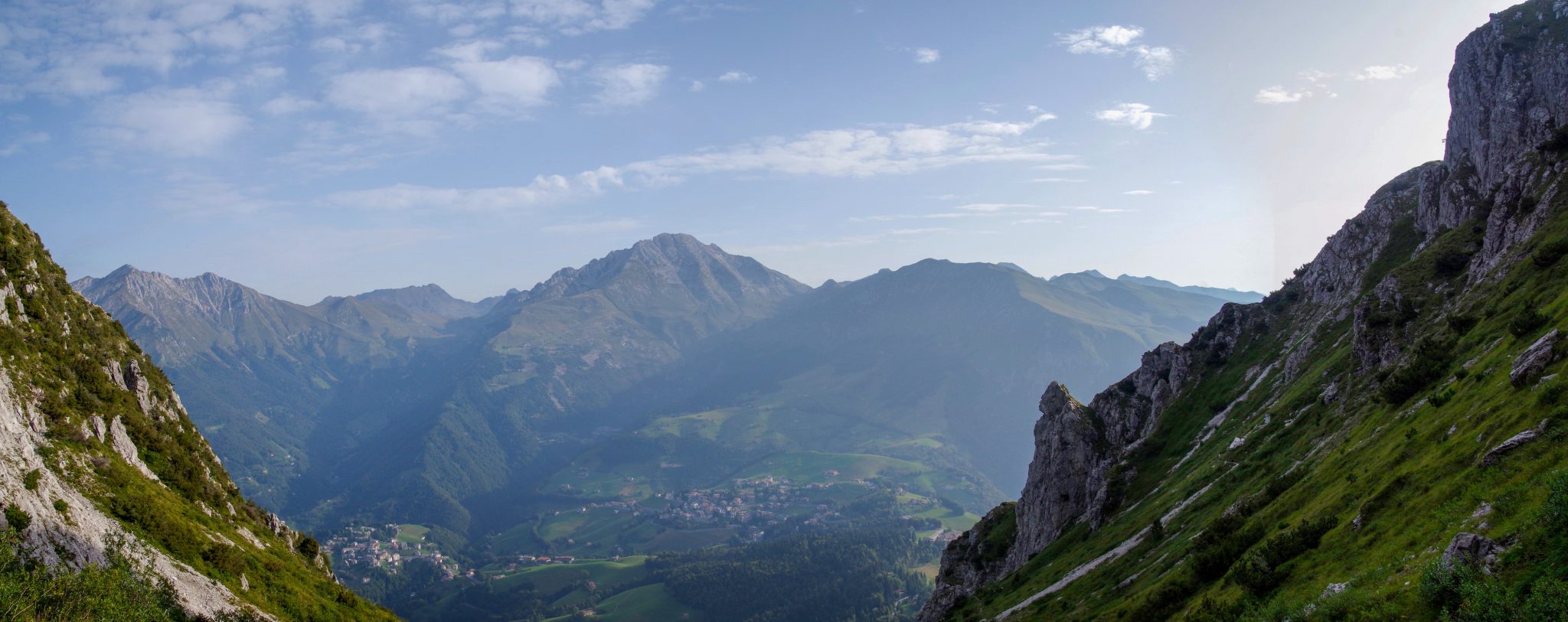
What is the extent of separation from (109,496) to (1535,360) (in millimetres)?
91941

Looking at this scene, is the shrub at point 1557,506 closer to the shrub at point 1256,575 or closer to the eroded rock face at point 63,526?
the shrub at point 1256,575

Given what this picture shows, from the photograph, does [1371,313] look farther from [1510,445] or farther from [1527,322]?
[1510,445]

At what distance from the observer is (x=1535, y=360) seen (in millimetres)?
33188

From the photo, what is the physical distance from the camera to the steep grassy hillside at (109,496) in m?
47.1

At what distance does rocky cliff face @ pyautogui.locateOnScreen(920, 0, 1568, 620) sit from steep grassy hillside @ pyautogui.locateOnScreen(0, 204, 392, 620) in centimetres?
7629

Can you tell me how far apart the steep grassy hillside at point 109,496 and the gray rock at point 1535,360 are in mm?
76859

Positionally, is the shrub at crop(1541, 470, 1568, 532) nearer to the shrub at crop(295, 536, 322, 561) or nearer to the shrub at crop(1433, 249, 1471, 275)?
the shrub at crop(1433, 249, 1471, 275)

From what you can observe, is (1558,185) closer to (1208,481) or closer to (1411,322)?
(1411,322)

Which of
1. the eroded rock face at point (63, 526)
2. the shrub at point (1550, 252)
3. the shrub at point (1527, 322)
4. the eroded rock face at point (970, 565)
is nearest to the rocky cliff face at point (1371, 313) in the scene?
the eroded rock face at point (970, 565)

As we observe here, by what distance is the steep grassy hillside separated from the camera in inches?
1855

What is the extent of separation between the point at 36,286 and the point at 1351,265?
145150 mm

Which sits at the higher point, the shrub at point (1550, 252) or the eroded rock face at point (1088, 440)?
the shrub at point (1550, 252)

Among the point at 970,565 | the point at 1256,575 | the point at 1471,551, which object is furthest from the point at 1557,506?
the point at 970,565

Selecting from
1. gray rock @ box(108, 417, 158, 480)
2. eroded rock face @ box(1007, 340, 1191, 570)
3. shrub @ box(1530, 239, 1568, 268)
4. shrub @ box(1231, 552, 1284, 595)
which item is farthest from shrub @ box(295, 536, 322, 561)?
shrub @ box(1530, 239, 1568, 268)
